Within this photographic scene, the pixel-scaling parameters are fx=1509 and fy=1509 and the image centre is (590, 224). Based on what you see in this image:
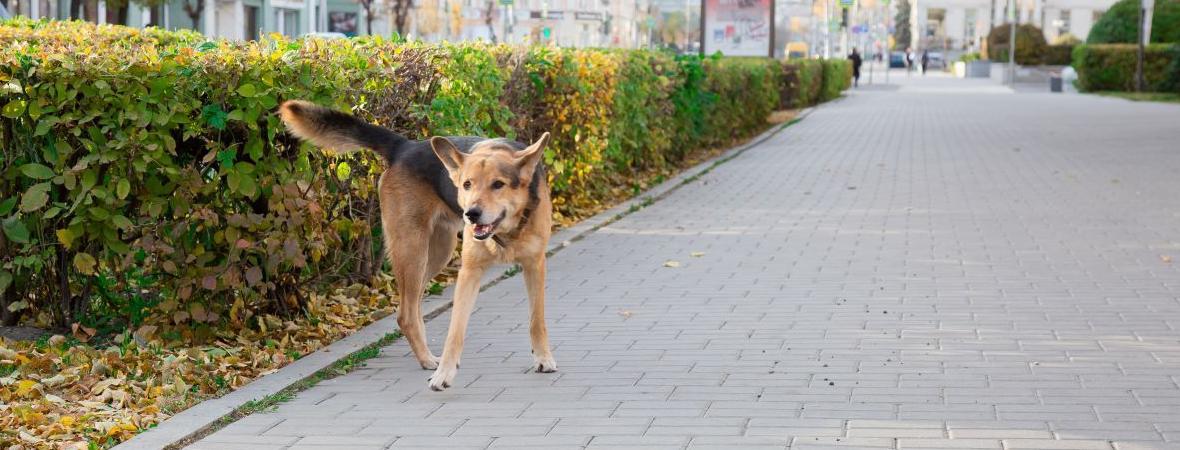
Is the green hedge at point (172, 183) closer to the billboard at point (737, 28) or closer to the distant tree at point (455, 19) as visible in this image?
the billboard at point (737, 28)

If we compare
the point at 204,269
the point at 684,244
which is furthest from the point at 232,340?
the point at 684,244

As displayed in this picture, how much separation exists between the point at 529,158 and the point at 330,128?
3.61 ft

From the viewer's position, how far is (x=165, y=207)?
6570 mm

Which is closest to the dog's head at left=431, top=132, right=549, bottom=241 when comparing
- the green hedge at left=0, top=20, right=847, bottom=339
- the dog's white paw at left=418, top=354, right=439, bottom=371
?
the dog's white paw at left=418, top=354, right=439, bottom=371

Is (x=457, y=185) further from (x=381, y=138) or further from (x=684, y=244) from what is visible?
(x=684, y=244)

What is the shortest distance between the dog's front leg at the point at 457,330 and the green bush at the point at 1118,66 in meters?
43.6

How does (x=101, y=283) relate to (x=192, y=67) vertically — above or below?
below

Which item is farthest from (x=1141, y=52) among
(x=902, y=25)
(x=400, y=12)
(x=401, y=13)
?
(x=902, y=25)

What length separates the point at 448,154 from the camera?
232 inches

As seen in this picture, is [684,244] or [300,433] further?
[684,244]

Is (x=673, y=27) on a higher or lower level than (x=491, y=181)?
higher

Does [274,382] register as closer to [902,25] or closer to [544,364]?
[544,364]

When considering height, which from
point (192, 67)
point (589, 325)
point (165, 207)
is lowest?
point (589, 325)

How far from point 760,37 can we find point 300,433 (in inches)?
1196
